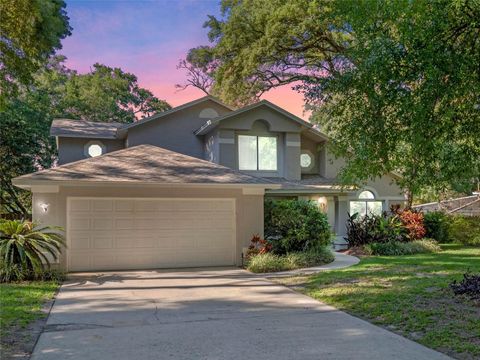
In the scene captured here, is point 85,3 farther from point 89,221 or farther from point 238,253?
point 238,253

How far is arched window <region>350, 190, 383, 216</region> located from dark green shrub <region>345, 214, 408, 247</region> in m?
2.96

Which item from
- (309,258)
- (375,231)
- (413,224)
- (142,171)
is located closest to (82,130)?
(142,171)

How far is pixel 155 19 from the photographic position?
12.0 m

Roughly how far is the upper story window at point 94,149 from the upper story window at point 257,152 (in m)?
6.55

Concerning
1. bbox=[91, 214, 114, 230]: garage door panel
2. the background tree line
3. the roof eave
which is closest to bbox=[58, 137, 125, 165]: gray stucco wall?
the background tree line

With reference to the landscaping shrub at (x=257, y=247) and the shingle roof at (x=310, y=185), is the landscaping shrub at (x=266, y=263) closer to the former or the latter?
the landscaping shrub at (x=257, y=247)

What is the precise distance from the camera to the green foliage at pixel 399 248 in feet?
52.1

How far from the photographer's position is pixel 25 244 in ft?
33.7

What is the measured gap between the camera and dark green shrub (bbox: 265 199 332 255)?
13195 millimetres

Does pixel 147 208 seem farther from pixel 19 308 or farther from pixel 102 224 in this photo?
pixel 19 308

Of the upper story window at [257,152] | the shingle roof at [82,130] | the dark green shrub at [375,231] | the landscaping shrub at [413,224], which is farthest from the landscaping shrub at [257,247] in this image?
the shingle roof at [82,130]

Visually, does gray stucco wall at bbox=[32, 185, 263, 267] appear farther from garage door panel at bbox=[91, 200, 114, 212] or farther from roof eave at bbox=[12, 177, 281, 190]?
roof eave at bbox=[12, 177, 281, 190]

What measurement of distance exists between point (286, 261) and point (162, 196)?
400cm

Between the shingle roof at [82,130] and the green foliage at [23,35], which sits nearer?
the green foliage at [23,35]
